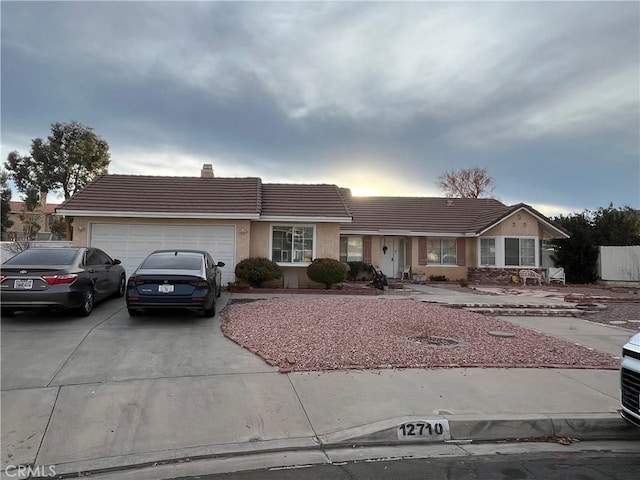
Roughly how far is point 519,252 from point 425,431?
22.0 meters

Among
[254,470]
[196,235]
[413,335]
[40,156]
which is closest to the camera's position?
[254,470]

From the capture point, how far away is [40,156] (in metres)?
37.2

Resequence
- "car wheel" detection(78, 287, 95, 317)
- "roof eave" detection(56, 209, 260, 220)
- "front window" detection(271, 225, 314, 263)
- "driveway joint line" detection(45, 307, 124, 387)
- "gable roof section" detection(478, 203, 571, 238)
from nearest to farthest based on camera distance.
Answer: "driveway joint line" detection(45, 307, 124, 387) < "car wheel" detection(78, 287, 95, 317) < "roof eave" detection(56, 209, 260, 220) < "front window" detection(271, 225, 314, 263) < "gable roof section" detection(478, 203, 571, 238)

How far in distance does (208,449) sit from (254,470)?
603mm

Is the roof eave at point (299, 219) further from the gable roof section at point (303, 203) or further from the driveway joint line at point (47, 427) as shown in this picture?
the driveway joint line at point (47, 427)

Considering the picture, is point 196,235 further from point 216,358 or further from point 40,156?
point 40,156

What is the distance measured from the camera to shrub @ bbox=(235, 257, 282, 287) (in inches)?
621

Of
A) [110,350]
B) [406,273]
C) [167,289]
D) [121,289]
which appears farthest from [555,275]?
[110,350]

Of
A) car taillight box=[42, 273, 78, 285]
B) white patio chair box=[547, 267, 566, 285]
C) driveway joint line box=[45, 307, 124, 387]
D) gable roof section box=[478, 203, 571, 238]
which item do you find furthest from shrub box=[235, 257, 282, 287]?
white patio chair box=[547, 267, 566, 285]

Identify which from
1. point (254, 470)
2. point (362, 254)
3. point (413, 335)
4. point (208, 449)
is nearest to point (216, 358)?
point (208, 449)

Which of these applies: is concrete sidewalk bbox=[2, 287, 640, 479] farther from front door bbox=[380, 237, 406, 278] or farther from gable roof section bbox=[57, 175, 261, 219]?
front door bbox=[380, 237, 406, 278]

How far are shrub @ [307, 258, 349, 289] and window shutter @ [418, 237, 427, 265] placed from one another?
9564 mm

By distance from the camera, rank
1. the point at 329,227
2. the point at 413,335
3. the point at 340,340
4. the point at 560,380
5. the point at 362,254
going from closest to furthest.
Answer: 1. the point at 560,380
2. the point at 340,340
3. the point at 413,335
4. the point at 329,227
5. the point at 362,254

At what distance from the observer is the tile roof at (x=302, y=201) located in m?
17.5
